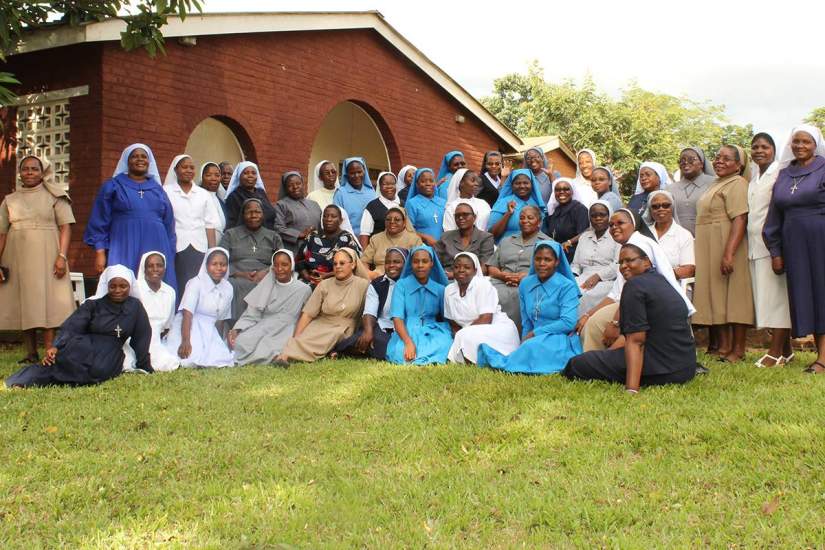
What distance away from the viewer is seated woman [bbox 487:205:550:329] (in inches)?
315

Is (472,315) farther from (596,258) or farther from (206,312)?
(206,312)

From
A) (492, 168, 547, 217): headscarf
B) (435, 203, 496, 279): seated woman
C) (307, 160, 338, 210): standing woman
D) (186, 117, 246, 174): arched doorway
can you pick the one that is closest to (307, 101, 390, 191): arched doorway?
(186, 117, 246, 174): arched doorway

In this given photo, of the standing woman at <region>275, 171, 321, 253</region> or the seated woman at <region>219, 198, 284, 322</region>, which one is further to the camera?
the standing woman at <region>275, 171, 321, 253</region>

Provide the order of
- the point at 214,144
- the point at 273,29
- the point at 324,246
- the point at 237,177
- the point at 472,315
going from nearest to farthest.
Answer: the point at 472,315
the point at 324,246
the point at 237,177
the point at 273,29
the point at 214,144

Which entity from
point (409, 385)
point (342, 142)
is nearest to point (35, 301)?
point (409, 385)

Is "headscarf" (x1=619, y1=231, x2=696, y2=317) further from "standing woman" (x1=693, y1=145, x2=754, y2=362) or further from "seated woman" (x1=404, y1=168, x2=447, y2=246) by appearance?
"seated woman" (x1=404, y1=168, x2=447, y2=246)

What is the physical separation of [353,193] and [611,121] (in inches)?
841

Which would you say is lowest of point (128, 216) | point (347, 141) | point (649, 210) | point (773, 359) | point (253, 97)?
point (773, 359)

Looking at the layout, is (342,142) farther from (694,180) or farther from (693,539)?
(693,539)

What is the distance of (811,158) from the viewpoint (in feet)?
20.9

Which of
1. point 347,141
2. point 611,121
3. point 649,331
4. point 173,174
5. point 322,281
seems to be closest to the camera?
point 649,331

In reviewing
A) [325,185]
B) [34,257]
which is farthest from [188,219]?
[325,185]

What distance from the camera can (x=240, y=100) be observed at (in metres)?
12.1

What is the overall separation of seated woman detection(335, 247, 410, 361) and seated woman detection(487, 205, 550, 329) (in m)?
0.97
